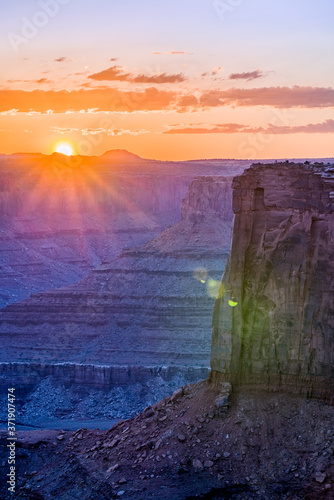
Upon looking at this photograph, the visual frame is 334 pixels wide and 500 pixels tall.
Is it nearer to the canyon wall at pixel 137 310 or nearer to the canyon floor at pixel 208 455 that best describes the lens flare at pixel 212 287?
the canyon wall at pixel 137 310

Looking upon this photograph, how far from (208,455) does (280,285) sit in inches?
253

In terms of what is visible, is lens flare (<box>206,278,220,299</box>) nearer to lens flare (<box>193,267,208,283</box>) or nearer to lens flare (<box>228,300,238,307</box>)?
lens flare (<box>193,267,208,283</box>)

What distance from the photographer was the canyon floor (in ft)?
85.7

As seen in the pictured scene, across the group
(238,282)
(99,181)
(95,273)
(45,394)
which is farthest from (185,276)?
(99,181)

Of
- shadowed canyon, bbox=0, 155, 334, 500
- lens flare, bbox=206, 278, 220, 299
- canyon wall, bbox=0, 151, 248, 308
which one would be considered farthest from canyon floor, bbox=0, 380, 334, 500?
canyon wall, bbox=0, 151, 248, 308

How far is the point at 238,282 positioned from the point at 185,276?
55.3 meters

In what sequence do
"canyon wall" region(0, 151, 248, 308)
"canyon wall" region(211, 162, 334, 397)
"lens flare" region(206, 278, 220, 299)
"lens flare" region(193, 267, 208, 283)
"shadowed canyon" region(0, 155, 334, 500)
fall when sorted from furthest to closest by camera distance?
"canyon wall" region(0, 151, 248, 308) → "lens flare" region(193, 267, 208, 283) → "lens flare" region(206, 278, 220, 299) → "canyon wall" region(211, 162, 334, 397) → "shadowed canyon" region(0, 155, 334, 500)

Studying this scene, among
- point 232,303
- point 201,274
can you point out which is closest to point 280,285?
point 232,303

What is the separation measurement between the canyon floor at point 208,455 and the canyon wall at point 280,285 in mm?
1023

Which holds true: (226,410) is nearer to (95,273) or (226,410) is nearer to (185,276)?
(185,276)

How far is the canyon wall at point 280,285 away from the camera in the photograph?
27.8m

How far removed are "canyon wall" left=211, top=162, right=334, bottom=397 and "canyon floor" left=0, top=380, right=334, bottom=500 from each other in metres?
1.02

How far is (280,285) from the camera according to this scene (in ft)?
93.6

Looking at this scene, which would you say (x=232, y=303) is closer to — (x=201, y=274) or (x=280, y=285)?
(x=280, y=285)
